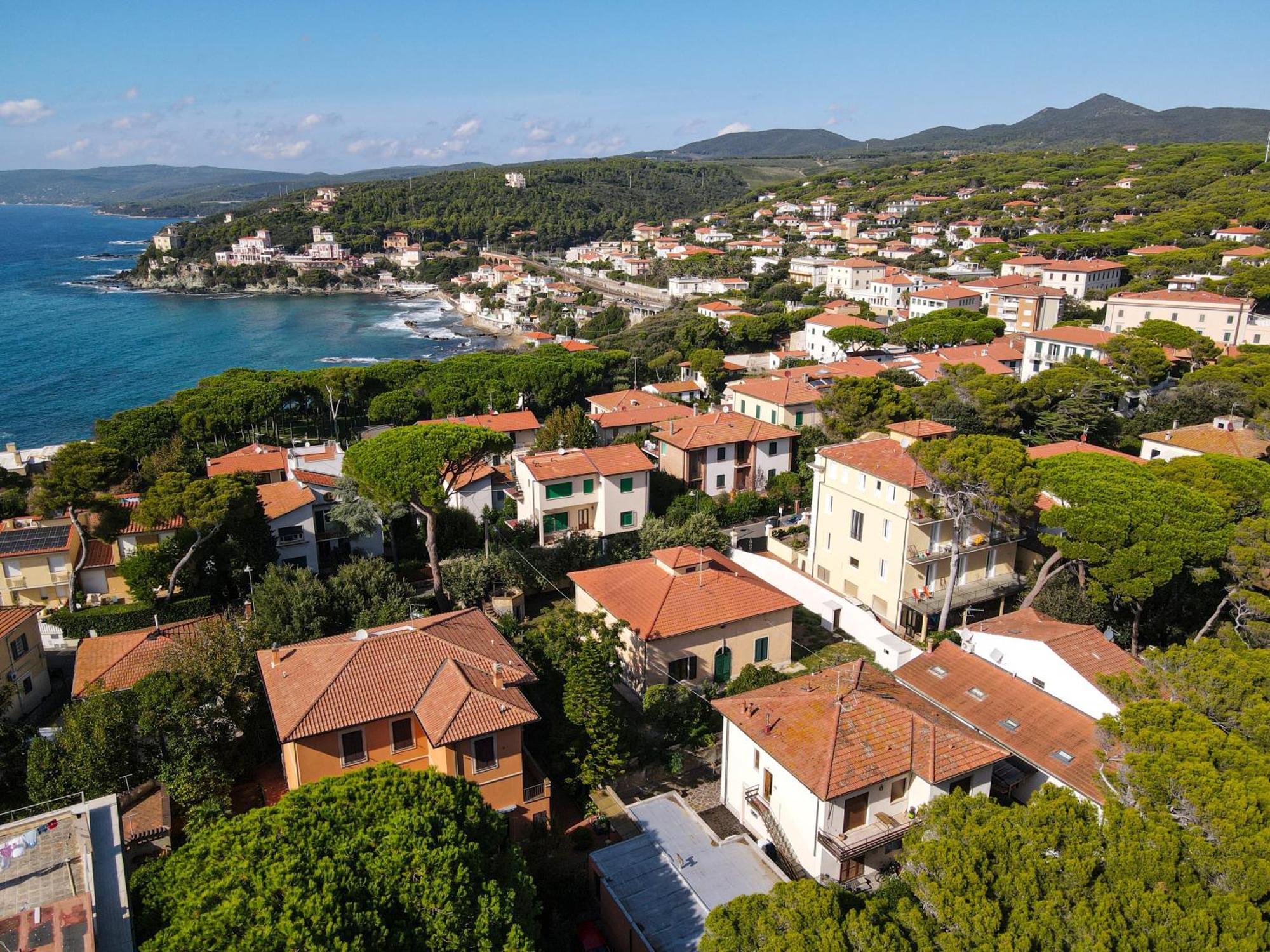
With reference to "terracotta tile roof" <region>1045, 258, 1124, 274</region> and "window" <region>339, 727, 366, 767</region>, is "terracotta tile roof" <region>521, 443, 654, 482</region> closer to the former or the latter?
"window" <region>339, 727, 366, 767</region>

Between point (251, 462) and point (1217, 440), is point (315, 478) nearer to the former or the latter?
point (251, 462)

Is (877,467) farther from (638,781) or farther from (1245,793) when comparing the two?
(1245,793)

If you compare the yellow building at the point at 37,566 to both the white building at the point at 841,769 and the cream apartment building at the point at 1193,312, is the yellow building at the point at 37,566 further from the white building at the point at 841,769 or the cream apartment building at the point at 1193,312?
the cream apartment building at the point at 1193,312

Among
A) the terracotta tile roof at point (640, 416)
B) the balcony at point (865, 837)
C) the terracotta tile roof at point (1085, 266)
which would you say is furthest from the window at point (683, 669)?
the terracotta tile roof at point (1085, 266)

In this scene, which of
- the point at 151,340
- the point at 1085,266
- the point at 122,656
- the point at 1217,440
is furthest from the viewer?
the point at 151,340

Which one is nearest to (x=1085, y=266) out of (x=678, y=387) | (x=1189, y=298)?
(x=1189, y=298)

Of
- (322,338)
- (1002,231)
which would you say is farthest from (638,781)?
(1002,231)

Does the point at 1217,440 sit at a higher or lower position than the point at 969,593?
higher
